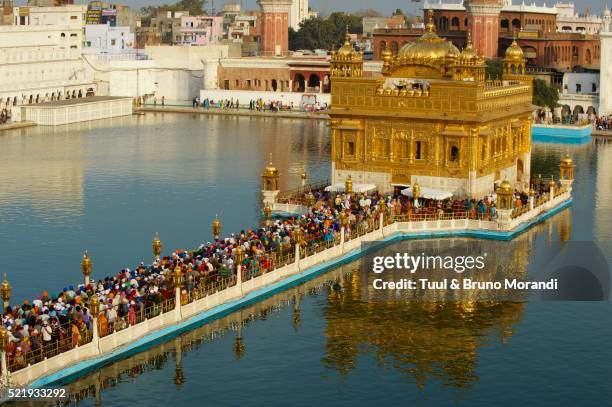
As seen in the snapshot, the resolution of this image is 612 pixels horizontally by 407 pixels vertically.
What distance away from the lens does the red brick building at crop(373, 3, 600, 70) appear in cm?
6969

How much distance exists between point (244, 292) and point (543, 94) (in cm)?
3705

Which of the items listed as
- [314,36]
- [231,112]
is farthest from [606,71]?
[314,36]

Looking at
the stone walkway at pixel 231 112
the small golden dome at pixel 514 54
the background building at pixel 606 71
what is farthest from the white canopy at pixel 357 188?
the stone walkway at pixel 231 112

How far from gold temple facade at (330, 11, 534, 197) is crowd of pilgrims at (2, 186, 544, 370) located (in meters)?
1.46

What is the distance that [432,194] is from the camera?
108 ft

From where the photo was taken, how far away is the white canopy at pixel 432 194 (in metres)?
32.9

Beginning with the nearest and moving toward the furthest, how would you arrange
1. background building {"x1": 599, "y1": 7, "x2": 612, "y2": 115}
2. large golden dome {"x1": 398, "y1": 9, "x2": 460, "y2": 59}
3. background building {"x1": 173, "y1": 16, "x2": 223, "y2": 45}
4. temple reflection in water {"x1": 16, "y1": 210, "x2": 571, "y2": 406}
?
temple reflection in water {"x1": 16, "y1": 210, "x2": 571, "y2": 406}
large golden dome {"x1": 398, "y1": 9, "x2": 460, "y2": 59}
background building {"x1": 599, "y1": 7, "x2": 612, "y2": 115}
background building {"x1": 173, "y1": 16, "x2": 223, "y2": 45}

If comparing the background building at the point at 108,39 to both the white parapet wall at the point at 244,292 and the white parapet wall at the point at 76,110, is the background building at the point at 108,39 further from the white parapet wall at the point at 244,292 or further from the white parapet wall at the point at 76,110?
the white parapet wall at the point at 244,292

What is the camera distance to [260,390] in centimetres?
1986

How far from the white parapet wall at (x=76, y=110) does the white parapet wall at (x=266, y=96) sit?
5.90 m

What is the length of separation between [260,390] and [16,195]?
18580mm

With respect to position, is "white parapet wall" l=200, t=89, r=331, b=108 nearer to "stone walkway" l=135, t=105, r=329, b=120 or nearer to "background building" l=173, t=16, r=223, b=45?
"stone walkway" l=135, t=105, r=329, b=120

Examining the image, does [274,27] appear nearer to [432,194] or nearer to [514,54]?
[514,54]

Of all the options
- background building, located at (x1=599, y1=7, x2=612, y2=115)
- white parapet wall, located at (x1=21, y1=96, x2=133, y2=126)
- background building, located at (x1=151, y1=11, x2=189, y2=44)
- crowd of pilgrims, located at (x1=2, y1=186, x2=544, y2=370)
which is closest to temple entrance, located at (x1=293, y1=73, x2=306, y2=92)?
white parapet wall, located at (x1=21, y1=96, x2=133, y2=126)
